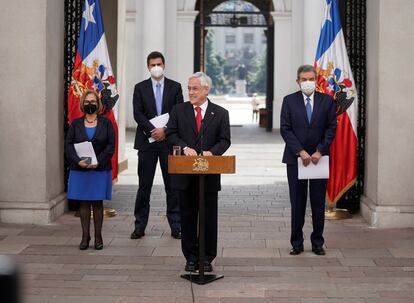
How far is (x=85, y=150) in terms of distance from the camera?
641 centimetres

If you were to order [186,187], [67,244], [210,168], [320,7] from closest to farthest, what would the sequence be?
[210,168] → [186,187] → [67,244] → [320,7]

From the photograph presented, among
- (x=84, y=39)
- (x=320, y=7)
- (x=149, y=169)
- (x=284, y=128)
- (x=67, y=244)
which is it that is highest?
(x=320, y=7)

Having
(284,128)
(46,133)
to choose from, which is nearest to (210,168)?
(284,128)

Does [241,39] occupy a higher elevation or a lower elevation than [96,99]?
higher

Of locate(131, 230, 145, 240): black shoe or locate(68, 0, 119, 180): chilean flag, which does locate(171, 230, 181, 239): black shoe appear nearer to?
locate(131, 230, 145, 240): black shoe

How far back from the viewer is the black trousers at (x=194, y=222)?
552 cm

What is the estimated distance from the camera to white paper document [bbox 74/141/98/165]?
640cm

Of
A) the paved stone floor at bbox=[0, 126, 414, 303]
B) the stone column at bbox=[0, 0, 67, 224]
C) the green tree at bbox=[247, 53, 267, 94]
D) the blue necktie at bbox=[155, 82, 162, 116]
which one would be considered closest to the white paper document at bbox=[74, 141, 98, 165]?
the paved stone floor at bbox=[0, 126, 414, 303]

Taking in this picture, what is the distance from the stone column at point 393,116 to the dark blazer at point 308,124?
5.83 ft

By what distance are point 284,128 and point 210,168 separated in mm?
1446

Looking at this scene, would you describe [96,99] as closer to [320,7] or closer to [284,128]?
[284,128]

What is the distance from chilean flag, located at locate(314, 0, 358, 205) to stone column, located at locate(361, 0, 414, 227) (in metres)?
0.50

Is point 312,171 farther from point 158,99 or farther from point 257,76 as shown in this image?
point 257,76

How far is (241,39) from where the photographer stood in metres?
103
